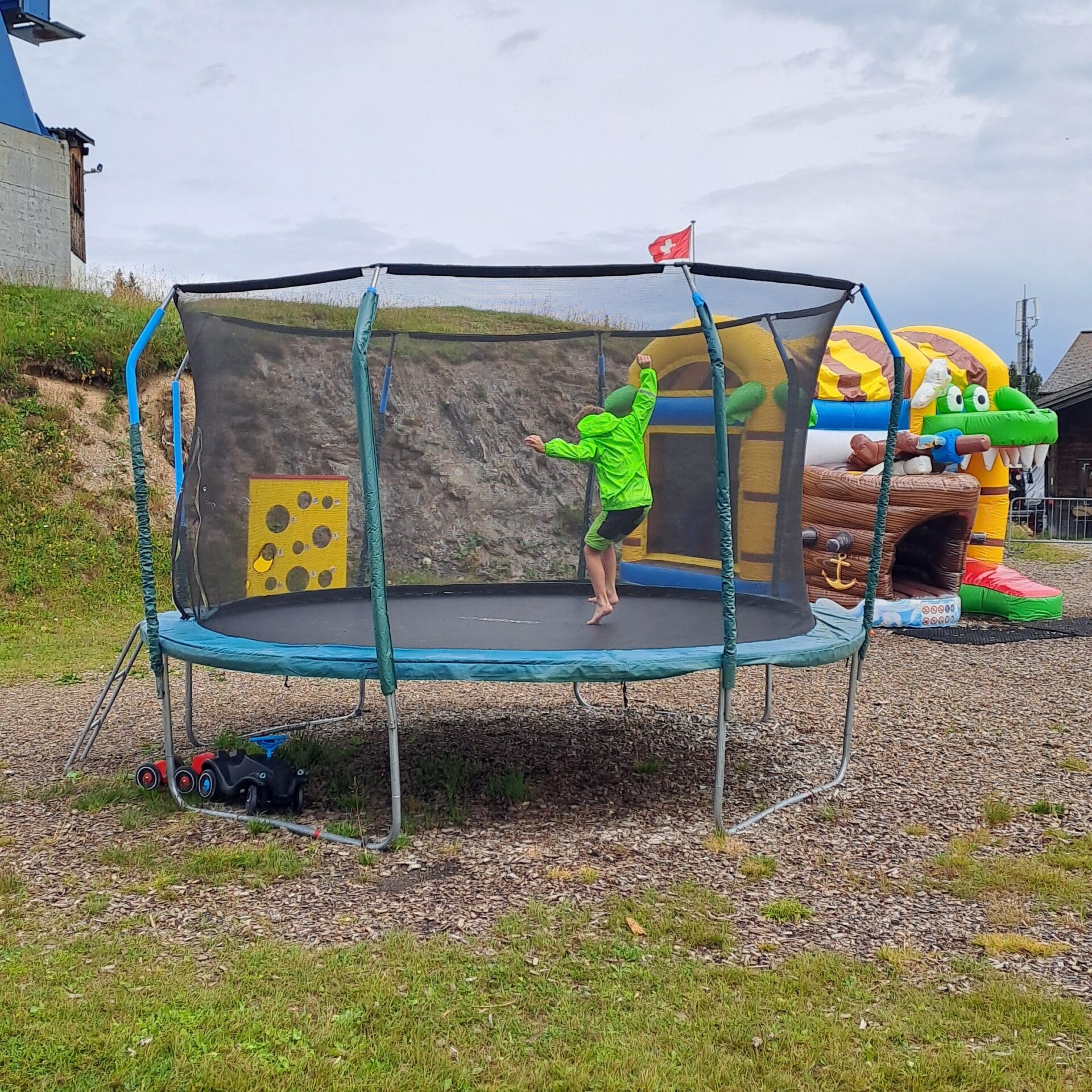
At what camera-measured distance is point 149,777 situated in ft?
14.9

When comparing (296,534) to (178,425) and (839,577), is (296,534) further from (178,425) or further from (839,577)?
(839,577)

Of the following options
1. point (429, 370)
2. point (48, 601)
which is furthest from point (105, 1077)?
point (48, 601)

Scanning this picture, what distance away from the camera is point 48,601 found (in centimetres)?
980

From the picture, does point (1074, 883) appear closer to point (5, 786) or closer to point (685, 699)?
point (685, 699)

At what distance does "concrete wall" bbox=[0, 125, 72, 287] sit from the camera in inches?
513

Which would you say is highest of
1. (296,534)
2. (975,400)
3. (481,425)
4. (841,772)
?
(975,400)

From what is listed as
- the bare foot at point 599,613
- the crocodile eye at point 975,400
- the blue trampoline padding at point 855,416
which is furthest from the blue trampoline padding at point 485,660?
the crocodile eye at point 975,400

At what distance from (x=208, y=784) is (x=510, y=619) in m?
1.69

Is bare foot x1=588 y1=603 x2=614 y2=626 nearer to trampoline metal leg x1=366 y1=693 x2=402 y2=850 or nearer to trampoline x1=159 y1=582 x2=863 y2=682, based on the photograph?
trampoline x1=159 y1=582 x2=863 y2=682

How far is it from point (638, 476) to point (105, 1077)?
339 centimetres

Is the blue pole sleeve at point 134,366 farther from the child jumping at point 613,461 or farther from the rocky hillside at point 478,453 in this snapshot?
the child jumping at point 613,461

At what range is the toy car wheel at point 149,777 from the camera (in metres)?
4.53

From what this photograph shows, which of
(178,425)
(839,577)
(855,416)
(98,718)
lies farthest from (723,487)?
(855,416)

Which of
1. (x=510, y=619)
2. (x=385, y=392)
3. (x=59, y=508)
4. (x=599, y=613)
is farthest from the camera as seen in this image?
(x=59, y=508)
